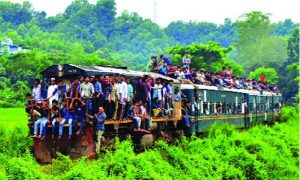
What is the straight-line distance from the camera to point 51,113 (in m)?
15.0

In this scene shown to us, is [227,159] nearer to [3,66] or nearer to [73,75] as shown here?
[73,75]

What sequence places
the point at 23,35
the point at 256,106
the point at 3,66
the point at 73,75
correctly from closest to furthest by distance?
1. the point at 73,75
2. the point at 256,106
3. the point at 3,66
4. the point at 23,35

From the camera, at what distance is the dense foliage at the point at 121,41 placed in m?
60.3

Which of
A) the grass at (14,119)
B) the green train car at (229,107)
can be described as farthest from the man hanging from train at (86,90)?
the grass at (14,119)

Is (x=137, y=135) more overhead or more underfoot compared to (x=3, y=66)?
more underfoot

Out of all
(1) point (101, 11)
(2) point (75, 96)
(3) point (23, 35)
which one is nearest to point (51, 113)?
(2) point (75, 96)

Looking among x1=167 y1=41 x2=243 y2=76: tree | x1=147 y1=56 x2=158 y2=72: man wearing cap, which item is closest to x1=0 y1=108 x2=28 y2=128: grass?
x1=147 y1=56 x2=158 y2=72: man wearing cap

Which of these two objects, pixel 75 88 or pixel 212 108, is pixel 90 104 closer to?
pixel 75 88

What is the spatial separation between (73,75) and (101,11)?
149925mm

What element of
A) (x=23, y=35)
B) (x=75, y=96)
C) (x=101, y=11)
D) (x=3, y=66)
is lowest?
(x=75, y=96)

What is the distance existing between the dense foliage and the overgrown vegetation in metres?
33.7

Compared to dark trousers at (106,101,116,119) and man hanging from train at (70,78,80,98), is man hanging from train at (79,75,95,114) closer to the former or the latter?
man hanging from train at (70,78,80,98)

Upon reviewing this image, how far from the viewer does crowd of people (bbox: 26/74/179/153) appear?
14539mm

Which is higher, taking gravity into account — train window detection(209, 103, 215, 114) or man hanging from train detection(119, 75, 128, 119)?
man hanging from train detection(119, 75, 128, 119)
